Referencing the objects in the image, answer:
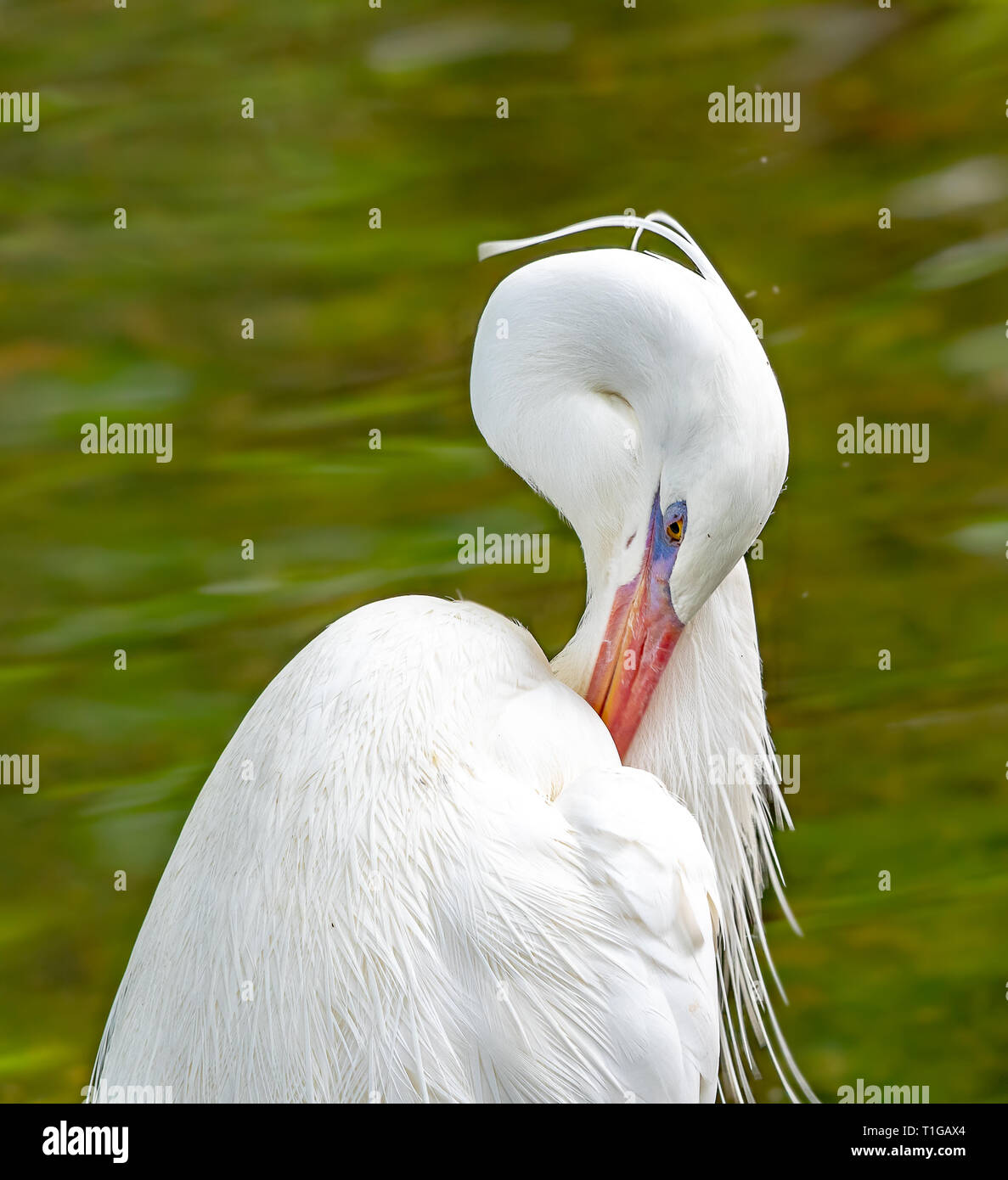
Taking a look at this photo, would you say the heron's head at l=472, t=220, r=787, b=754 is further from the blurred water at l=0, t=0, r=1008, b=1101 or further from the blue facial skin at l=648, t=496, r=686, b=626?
the blurred water at l=0, t=0, r=1008, b=1101

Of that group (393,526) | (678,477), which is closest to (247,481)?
(393,526)

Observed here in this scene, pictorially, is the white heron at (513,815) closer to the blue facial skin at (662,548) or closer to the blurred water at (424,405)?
the blue facial skin at (662,548)

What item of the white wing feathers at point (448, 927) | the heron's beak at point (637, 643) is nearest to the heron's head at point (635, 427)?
the heron's beak at point (637, 643)

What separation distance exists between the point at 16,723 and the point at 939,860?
1.39 m

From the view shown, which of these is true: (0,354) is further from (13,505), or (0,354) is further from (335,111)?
(335,111)

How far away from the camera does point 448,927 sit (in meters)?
0.74

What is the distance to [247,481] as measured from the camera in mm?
1573

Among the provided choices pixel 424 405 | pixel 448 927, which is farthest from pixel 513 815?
pixel 424 405

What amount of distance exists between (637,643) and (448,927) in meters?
0.27

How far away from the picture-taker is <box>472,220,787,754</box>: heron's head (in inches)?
29.7

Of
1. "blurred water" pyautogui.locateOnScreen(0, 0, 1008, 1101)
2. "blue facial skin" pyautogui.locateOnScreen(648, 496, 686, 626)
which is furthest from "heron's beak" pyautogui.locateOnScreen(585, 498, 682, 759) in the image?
"blurred water" pyautogui.locateOnScreen(0, 0, 1008, 1101)

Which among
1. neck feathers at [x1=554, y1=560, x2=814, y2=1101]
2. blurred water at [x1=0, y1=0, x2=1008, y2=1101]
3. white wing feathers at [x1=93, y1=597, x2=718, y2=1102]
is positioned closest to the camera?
white wing feathers at [x1=93, y1=597, x2=718, y2=1102]

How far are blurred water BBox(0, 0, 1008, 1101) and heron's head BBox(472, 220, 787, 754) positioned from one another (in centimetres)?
71

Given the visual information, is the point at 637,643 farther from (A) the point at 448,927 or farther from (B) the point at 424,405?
(B) the point at 424,405
